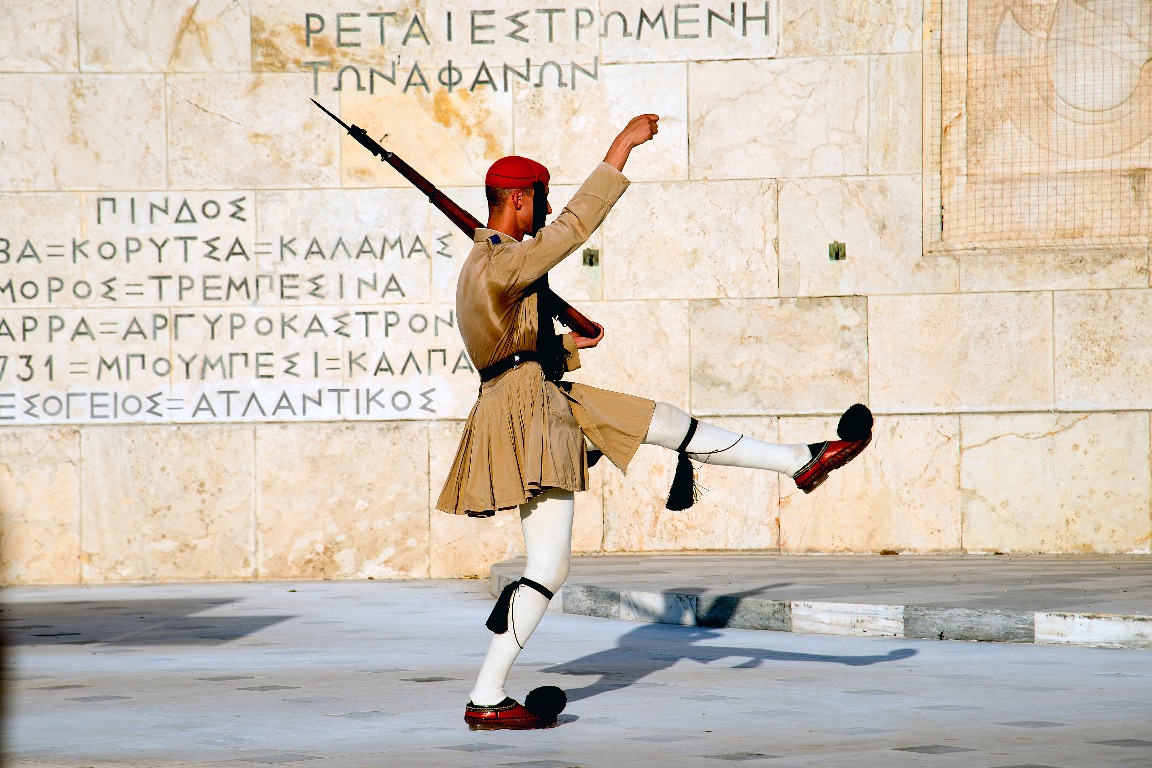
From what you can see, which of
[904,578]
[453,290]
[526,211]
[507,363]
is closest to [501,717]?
[507,363]

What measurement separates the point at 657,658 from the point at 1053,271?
5539mm

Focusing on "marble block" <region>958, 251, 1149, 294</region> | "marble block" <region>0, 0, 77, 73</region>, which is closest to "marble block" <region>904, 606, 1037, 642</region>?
"marble block" <region>958, 251, 1149, 294</region>

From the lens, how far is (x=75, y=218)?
11.5m

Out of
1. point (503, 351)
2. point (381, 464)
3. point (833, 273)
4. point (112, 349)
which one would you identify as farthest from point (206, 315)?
point (503, 351)

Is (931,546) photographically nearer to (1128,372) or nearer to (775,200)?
(1128,372)

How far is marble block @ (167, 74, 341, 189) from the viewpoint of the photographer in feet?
37.7

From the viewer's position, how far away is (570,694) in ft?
19.7

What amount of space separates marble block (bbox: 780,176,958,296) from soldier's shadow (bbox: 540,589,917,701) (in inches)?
160

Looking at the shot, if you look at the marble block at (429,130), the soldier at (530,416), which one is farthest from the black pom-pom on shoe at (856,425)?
the marble block at (429,130)

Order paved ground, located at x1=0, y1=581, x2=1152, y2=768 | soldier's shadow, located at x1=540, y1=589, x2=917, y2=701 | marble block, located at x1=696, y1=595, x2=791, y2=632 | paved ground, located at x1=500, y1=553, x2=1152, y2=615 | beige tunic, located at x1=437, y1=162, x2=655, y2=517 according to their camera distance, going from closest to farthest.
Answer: paved ground, located at x1=0, y1=581, x2=1152, y2=768 < beige tunic, located at x1=437, y1=162, x2=655, y2=517 < soldier's shadow, located at x1=540, y1=589, x2=917, y2=701 < paved ground, located at x1=500, y1=553, x2=1152, y2=615 < marble block, located at x1=696, y1=595, x2=791, y2=632

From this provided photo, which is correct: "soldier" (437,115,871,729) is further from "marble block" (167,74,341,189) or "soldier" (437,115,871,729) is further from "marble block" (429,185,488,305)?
"marble block" (167,74,341,189)

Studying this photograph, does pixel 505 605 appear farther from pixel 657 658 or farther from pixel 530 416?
pixel 657 658

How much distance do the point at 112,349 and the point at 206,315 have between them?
2.37 feet

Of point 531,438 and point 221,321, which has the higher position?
point 221,321
